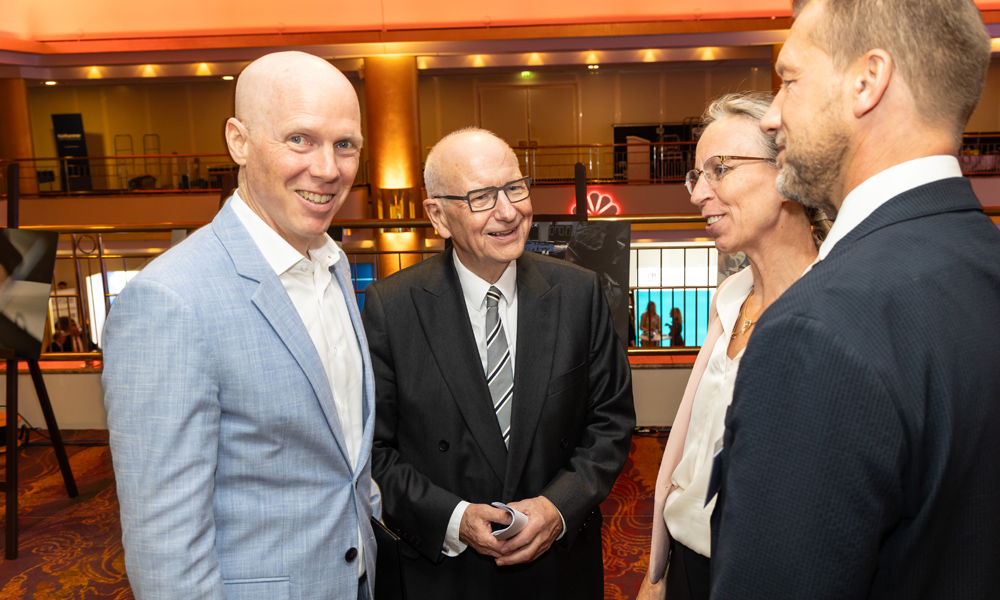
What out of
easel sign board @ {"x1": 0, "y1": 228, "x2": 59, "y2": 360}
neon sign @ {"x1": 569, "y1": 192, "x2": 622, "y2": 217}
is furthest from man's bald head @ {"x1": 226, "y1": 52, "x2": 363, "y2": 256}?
neon sign @ {"x1": 569, "y1": 192, "x2": 622, "y2": 217}

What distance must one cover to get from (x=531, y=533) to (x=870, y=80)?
1298mm

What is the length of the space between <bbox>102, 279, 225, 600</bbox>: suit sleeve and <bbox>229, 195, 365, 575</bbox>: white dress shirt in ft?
0.90

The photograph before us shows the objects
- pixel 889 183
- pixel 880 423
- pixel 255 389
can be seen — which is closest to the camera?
pixel 880 423

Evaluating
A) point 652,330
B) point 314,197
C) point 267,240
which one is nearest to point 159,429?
point 267,240

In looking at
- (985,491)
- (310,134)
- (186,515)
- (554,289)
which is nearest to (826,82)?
(985,491)

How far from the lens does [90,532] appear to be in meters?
3.18

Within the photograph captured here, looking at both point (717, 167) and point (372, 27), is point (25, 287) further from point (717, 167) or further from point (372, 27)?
point (372, 27)

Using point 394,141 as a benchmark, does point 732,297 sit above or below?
below

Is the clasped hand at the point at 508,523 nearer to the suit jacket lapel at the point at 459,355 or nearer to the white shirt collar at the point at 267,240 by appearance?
the suit jacket lapel at the point at 459,355

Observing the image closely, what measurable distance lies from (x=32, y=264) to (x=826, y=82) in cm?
355

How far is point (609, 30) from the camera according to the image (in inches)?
443

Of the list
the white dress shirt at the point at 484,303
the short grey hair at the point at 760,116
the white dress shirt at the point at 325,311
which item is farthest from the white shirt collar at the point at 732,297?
the white dress shirt at the point at 325,311

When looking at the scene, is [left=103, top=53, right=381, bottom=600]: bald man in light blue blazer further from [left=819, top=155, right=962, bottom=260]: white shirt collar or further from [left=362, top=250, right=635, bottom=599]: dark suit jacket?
[left=819, top=155, right=962, bottom=260]: white shirt collar

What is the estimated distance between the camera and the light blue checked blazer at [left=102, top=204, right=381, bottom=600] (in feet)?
3.88
